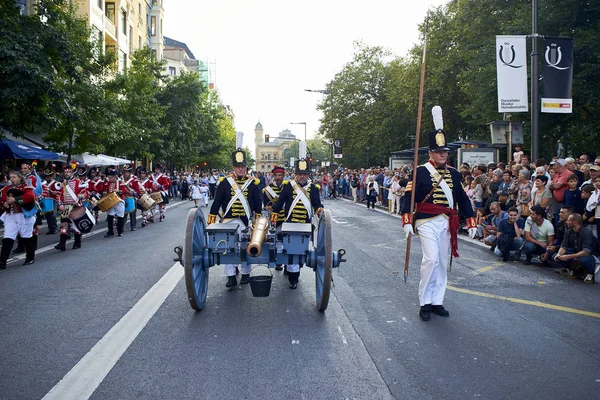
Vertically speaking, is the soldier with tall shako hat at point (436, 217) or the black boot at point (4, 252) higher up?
the soldier with tall shako hat at point (436, 217)

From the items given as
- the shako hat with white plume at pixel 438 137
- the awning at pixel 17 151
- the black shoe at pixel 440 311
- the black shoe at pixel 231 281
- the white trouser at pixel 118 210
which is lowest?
the black shoe at pixel 440 311

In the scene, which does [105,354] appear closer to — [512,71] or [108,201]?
[108,201]

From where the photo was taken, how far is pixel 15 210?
10406 millimetres

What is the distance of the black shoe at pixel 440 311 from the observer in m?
6.66

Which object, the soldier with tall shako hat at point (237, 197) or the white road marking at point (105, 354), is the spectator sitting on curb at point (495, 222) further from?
the white road marking at point (105, 354)

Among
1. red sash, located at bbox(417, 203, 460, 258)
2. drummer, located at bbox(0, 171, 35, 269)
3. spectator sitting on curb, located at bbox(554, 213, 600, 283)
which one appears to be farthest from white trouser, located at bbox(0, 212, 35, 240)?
spectator sitting on curb, located at bbox(554, 213, 600, 283)

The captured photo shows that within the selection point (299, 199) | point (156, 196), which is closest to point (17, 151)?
point (156, 196)


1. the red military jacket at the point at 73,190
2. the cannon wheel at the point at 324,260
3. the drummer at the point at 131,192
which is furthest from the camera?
the drummer at the point at 131,192

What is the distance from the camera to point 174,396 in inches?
167

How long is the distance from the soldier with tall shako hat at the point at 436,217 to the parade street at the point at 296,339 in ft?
1.09

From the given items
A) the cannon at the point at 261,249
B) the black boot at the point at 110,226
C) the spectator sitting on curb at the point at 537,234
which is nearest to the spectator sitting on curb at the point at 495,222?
the spectator sitting on curb at the point at 537,234

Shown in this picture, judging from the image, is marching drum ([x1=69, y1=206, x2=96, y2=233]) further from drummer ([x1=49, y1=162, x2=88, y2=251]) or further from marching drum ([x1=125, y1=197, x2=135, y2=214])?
marching drum ([x1=125, y1=197, x2=135, y2=214])

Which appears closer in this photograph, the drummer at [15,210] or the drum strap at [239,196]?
the drum strap at [239,196]

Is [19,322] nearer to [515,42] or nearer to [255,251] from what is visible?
[255,251]
